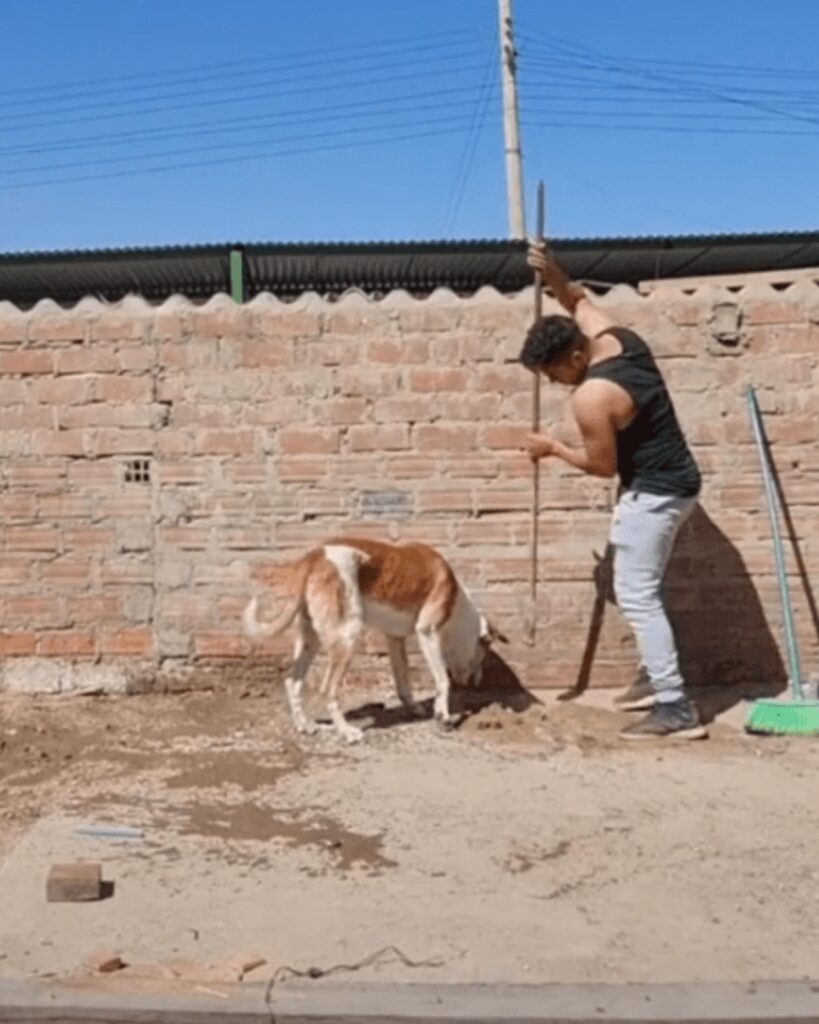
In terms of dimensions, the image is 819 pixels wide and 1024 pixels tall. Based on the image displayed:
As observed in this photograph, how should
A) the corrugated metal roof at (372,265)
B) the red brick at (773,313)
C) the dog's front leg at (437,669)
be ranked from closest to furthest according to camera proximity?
the dog's front leg at (437,669) < the red brick at (773,313) < the corrugated metal roof at (372,265)

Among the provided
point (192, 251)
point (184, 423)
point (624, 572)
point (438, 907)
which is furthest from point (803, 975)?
point (192, 251)

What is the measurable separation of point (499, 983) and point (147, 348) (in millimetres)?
4623

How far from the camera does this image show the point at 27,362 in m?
7.50

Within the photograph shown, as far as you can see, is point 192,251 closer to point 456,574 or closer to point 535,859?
point 456,574

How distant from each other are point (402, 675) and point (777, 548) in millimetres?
2083

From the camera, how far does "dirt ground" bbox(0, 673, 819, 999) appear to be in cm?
403

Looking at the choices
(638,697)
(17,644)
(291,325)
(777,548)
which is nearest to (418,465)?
(291,325)

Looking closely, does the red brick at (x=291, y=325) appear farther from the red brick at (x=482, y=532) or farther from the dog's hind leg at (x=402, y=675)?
the dog's hind leg at (x=402, y=675)

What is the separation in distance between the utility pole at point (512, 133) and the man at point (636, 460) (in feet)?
46.3

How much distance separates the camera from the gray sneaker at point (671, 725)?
21.7 ft

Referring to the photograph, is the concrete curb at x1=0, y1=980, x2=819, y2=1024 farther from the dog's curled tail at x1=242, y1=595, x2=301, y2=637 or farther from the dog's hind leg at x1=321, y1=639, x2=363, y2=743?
the dog's curled tail at x1=242, y1=595, x2=301, y2=637

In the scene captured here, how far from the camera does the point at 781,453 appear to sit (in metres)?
7.38

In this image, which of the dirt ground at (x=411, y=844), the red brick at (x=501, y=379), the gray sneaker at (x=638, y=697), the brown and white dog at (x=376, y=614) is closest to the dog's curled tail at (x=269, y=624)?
the brown and white dog at (x=376, y=614)

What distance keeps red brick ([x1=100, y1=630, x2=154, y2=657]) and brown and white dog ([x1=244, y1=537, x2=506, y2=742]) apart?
0.76 meters
